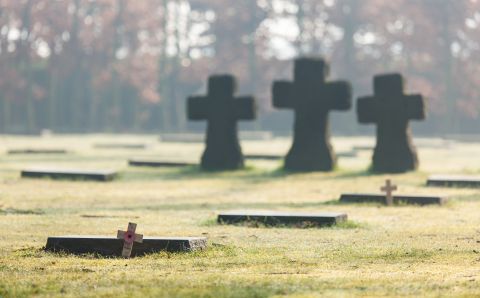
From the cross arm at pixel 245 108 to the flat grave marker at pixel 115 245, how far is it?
552 inches

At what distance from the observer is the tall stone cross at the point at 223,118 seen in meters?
23.3

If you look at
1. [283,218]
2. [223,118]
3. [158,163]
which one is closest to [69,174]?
[158,163]

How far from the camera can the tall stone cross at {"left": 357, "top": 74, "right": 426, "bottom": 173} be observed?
72.6 ft

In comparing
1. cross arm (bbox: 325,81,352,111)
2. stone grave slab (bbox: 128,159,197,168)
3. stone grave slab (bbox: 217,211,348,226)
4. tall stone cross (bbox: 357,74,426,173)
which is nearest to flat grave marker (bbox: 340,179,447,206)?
stone grave slab (bbox: 217,211,348,226)

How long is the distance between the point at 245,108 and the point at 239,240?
43.0 feet

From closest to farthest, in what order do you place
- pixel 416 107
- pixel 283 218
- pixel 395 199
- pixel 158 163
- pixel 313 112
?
1. pixel 283 218
2. pixel 395 199
3. pixel 416 107
4. pixel 313 112
5. pixel 158 163

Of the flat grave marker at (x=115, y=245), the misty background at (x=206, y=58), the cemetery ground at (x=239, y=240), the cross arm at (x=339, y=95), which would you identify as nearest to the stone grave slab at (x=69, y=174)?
the cemetery ground at (x=239, y=240)

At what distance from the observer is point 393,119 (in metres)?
22.3

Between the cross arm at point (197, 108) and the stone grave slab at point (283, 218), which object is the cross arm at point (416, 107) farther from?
the stone grave slab at point (283, 218)

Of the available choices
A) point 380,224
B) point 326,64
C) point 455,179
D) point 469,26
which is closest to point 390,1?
point 469,26

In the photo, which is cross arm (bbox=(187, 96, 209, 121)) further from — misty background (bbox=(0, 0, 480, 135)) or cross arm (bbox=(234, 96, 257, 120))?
misty background (bbox=(0, 0, 480, 135))

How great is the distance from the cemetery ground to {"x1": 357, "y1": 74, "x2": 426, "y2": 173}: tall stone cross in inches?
49.1

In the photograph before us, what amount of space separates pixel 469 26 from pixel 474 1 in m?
1.56

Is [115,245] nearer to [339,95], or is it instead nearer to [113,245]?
[113,245]
